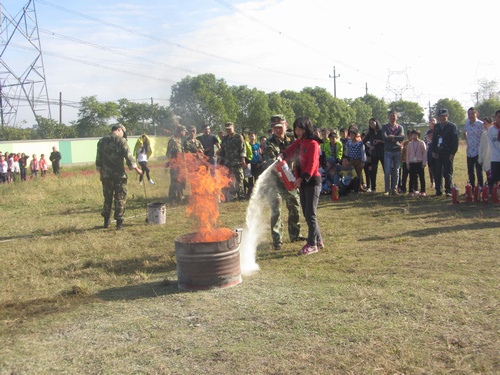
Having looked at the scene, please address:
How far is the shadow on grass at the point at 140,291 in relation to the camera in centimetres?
562

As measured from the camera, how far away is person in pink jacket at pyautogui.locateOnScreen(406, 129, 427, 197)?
12562 mm

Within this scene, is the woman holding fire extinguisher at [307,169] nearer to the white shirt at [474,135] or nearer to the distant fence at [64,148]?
the white shirt at [474,135]

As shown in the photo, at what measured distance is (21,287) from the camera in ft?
20.7

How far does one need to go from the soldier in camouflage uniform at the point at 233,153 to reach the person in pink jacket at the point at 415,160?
4.50 meters

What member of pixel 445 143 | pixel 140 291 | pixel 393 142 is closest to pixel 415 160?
pixel 393 142

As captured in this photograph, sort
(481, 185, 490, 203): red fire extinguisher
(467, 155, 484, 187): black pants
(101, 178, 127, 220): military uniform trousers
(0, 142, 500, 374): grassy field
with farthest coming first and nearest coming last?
(467, 155, 484, 187): black pants < (481, 185, 490, 203): red fire extinguisher < (101, 178, 127, 220): military uniform trousers < (0, 142, 500, 374): grassy field

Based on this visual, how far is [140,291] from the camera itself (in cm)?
582

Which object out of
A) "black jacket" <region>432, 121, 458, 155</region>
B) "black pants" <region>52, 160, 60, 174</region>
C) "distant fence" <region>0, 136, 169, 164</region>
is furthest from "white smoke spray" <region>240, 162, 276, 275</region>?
"distant fence" <region>0, 136, 169, 164</region>

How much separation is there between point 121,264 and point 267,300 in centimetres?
302

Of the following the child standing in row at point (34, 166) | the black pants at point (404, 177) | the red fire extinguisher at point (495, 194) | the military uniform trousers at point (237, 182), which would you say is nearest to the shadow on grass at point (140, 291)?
the military uniform trousers at point (237, 182)

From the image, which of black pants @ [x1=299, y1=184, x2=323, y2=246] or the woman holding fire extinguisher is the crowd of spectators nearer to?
the woman holding fire extinguisher

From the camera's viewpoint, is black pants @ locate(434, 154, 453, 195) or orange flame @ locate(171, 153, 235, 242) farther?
black pants @ locate(434, 154, 453, 195)

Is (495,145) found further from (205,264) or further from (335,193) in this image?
(205,264)

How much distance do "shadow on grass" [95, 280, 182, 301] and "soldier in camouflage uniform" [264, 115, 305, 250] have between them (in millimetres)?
2166
